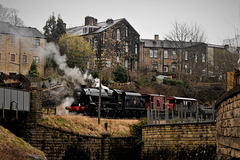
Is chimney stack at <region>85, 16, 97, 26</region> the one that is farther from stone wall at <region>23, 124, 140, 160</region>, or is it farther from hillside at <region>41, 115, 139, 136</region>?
stone wall at <region>23, 124, 140, 160</region>

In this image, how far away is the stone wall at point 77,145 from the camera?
907 inches

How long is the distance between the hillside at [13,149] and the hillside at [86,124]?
4.34 m

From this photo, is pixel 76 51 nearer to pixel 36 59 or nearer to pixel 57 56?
pixel 57 56

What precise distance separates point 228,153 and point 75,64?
45.1 metres

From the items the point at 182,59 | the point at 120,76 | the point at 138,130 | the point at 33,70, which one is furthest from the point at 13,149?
the point at 182,59

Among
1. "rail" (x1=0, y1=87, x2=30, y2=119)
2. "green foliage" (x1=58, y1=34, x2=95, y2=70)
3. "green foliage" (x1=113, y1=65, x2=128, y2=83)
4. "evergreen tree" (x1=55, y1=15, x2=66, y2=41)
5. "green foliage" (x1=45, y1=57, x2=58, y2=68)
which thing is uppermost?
"evergreen tree" (x1=55, y1=15, x2=66, y2=41)

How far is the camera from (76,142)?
2488cm

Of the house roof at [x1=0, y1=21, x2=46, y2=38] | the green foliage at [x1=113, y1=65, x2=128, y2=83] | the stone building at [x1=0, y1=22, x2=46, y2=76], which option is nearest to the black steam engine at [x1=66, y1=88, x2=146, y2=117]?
the green foliage at [x1=113, y1=65, x2=128, y2=83]

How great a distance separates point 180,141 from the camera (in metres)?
22.8

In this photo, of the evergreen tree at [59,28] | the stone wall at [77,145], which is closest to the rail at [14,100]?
the stone wall at [77,145]

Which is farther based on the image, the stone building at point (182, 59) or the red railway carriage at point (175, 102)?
the stone building at point (182, 59)

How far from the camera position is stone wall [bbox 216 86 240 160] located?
33.0 feet

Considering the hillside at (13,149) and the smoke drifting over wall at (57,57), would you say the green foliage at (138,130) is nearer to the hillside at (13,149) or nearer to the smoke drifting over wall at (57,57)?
the hillside at (13,149)

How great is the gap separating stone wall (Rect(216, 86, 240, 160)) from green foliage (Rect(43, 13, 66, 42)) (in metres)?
56.6
